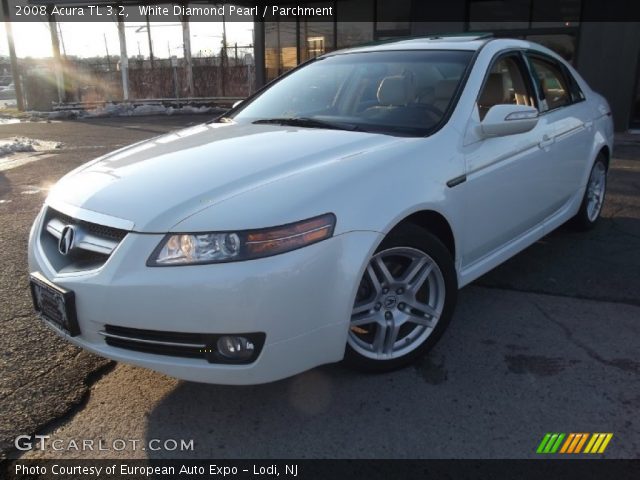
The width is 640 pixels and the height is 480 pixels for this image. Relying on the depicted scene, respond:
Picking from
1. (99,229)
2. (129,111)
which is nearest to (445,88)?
(99,229)

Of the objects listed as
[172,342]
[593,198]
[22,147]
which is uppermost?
[172,342]

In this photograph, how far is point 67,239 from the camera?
2.54 m

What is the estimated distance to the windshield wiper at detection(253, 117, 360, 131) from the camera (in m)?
3.25

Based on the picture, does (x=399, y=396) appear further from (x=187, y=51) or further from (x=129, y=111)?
(x=187, y=51)

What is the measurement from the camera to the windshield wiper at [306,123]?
3.25 m

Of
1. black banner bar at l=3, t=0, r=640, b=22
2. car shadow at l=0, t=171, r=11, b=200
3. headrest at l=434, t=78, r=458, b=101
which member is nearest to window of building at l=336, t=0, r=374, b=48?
black banner bar at l=3, t=0, r=640, b=22

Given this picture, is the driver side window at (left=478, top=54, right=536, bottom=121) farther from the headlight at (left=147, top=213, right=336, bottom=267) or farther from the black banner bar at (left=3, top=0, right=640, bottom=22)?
the black banner bar at (left=3, top=0, right=640, bottom=22)

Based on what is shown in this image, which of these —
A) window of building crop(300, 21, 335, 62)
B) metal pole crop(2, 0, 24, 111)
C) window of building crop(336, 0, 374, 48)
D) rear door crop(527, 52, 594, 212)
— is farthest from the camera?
metal pole crop(2, 0, 24, 111)

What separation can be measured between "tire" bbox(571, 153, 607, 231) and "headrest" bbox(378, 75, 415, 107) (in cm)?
214

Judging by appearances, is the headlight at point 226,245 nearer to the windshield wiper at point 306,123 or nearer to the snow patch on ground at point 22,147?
the windshield wiper at point 306,123

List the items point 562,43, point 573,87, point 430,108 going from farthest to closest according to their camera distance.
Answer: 1. point 562,43
2. point 573,87
3. point 430,108

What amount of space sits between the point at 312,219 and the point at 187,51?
1961 centimetres

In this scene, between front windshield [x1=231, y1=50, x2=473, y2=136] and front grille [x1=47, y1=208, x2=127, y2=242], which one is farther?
front windshield [x1=231, y1=50, x2=473, y2=136]

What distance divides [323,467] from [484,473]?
63cm
